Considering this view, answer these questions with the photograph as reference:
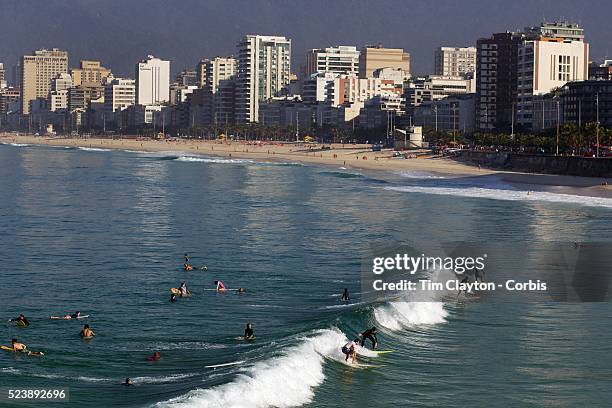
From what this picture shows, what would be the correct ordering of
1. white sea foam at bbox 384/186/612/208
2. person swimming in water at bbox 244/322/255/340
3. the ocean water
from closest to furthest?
the ocean water, person swimming in water at bbox 244/322/255/340, white sea foam at bbox 384/186/612/208

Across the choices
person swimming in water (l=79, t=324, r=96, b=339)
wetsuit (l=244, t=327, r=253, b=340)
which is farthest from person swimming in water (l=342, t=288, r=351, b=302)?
person swimming in water (l=79, t=324, r=96, b=339)

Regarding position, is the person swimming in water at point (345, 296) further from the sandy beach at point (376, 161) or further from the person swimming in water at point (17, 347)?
the sandy beach at point (376, 161)

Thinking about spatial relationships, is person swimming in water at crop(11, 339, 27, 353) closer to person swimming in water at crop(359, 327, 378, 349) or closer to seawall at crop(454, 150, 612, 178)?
person swimming in water at crop(359, 327, 378, 349)

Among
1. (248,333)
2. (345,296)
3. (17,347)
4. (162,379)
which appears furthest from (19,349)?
(345,296)

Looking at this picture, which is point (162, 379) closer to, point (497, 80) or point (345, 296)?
point (345, 296)

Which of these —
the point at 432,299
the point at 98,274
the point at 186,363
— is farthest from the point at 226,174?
the point at 186,363

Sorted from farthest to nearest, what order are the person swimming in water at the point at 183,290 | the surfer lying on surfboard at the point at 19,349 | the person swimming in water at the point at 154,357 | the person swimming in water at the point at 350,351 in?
the person swimming in water at the point at 183,290 → the surfer lying on surfboard at the point at 19,349 → the person swimming in water at the point at 350,351 → the person swimming in water at the point at 154,357

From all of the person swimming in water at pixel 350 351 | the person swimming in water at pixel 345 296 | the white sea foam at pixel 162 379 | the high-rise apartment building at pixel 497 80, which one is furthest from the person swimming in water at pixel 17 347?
the high-rise apartment building at pixel 497 80
